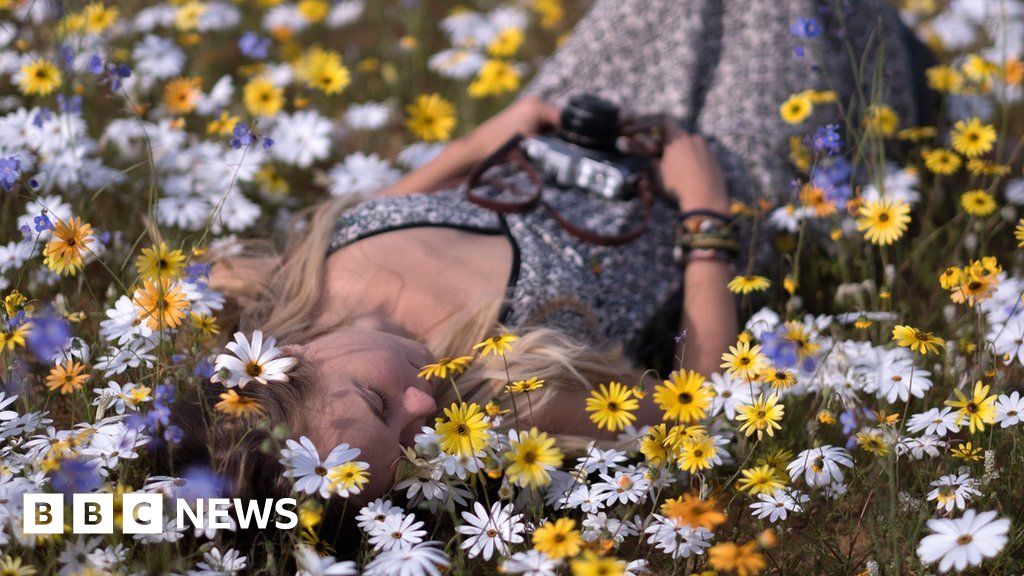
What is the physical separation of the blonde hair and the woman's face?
49 millimetres

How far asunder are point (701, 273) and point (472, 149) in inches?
36.1

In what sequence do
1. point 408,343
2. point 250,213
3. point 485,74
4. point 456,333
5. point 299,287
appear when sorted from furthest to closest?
point 485,74 → point 250,213 → point 299,287 → point 456,333 → point 408,343

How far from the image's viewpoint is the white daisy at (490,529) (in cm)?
202

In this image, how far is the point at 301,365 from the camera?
Answer: 222 centimetres

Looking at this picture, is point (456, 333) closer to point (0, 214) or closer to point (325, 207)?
point (325, 207)

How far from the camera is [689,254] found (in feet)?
10.1

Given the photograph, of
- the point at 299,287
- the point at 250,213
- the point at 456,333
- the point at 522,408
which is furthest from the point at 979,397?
the point at 250,213

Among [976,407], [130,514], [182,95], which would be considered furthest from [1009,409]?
[182,95]

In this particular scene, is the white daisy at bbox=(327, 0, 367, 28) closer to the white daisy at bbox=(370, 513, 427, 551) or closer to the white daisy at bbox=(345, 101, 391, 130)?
the white daisy at bbox=(345, 101, 391, 130)

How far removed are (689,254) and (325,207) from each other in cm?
114

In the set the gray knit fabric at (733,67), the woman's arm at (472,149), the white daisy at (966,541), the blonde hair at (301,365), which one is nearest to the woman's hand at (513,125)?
the woman's arm at (472,149)

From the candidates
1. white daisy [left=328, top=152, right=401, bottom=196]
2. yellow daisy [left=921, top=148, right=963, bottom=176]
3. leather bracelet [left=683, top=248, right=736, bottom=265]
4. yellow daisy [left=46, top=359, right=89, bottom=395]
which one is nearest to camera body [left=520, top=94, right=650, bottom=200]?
leather bracelet [left=683, top=248, right=736, bottom=265]

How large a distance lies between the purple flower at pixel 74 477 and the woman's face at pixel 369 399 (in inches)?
16.8

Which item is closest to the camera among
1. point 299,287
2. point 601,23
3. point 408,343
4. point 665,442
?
point 665,442
